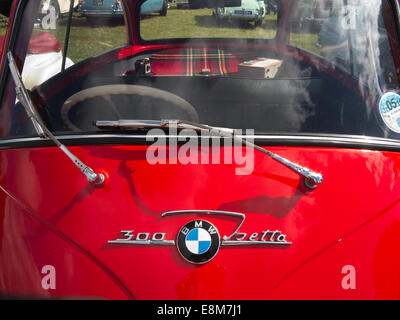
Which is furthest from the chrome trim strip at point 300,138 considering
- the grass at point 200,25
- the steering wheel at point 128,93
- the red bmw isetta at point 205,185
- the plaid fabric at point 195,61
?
the plaid fabric at point 195,61

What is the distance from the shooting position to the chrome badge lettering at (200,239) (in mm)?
1511

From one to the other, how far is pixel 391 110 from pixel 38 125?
4.69ft

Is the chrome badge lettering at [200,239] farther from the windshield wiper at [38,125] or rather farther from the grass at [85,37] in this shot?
the grass at [85,37]

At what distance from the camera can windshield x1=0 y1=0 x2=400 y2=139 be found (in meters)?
1.88

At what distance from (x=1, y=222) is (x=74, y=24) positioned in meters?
1.39

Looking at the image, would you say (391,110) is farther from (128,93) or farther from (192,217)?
(128,93)

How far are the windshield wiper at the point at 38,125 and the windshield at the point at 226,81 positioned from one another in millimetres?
89

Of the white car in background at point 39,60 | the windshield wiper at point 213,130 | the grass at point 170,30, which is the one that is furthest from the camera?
the grass at point 170,30

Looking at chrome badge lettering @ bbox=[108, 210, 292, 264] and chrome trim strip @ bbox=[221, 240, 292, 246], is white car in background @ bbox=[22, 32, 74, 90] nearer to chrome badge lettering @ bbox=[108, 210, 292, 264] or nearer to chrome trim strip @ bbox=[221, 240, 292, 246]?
chrome badge lettering @ bbox=[108, 210, 292, 264]

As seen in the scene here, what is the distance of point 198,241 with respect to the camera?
1.52 meters

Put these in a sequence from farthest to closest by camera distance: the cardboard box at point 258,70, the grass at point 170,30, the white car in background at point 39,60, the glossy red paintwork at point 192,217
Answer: the cardboard box at point 258,70, the grass at point 170,30, the white car in background at point 39,60, the glossy red paintwork at point 192,217

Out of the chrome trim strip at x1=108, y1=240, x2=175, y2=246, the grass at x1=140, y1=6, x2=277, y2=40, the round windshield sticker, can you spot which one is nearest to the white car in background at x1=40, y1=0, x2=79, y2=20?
the grass at x1=140, y1=6, x2=277, y2=40

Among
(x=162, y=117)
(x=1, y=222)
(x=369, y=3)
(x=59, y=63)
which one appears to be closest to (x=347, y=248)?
(x=162, y=117)

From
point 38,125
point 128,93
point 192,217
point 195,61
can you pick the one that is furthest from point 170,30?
point 192,217
